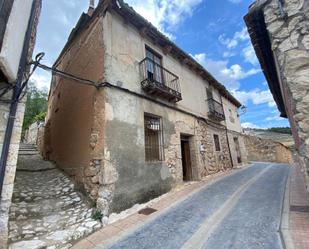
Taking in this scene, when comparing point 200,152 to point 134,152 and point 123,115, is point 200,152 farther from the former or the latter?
point 123,115

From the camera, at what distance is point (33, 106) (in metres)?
17.0

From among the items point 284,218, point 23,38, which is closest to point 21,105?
point 23,38

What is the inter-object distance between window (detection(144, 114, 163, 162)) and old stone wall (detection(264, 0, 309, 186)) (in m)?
4.19

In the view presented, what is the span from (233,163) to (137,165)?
8914mm

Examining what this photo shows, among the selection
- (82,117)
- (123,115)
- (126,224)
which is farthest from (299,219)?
(82,117)

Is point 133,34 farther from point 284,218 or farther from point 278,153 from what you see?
point 278,153

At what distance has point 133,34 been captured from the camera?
6500 mm

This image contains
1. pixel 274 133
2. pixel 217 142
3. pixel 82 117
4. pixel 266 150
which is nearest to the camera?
pixel 82 117

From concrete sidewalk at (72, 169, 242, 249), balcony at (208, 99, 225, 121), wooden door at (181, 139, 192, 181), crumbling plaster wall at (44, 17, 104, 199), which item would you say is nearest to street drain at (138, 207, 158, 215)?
concrete sidewalk at (72, 169, 242, 249)

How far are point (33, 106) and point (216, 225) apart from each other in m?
18.6

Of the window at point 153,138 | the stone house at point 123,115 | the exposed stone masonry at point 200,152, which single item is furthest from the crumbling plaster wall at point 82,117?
the exposed stone masonry at point 200,152

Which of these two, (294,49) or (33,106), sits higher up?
(33,106)

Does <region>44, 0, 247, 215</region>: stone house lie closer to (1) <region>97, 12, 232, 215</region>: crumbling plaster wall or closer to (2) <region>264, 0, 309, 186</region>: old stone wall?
(1) <region>97, 12, 232, 215</region>: crumbling plaster wall

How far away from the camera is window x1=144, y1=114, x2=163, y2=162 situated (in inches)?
235
